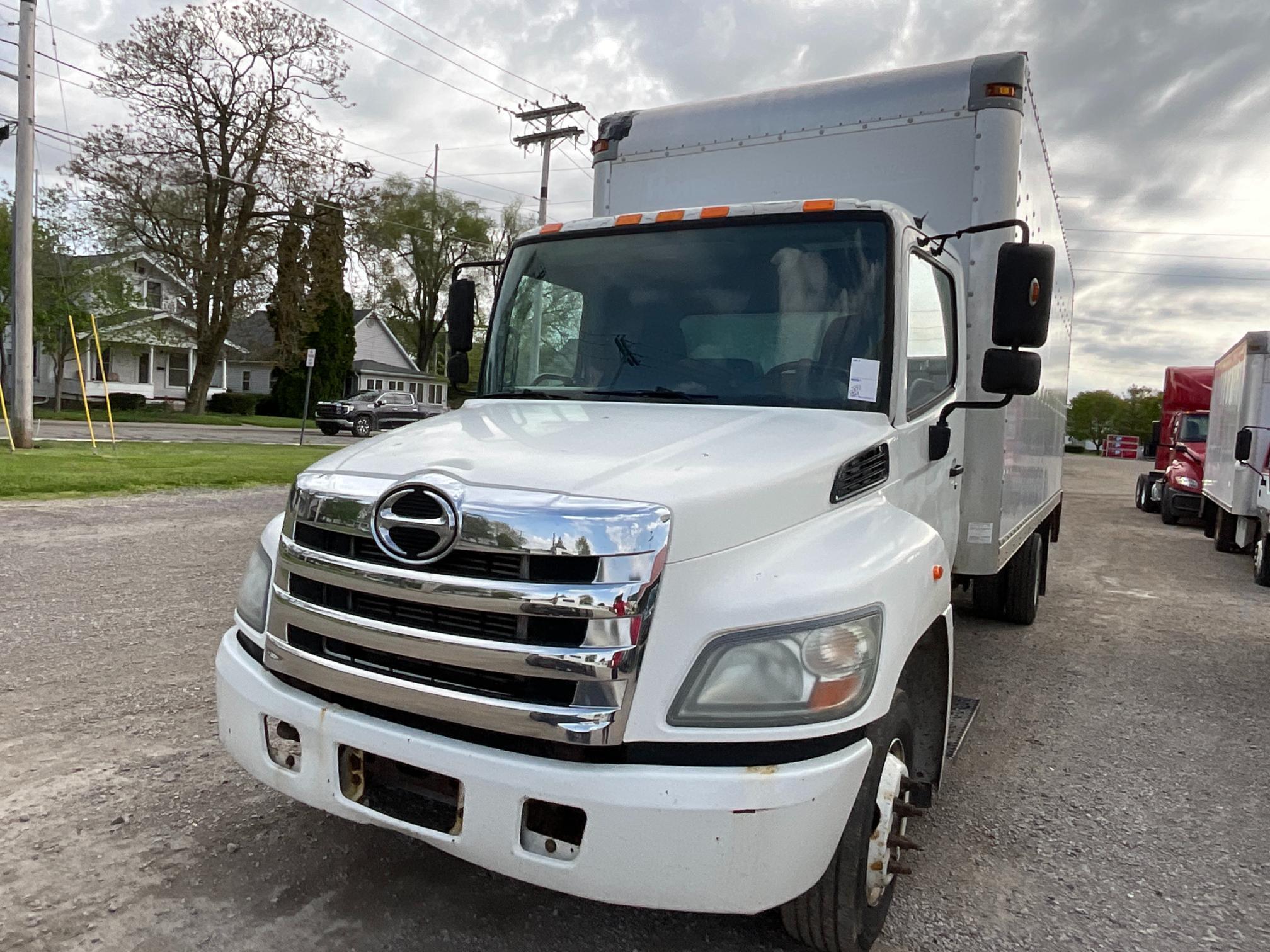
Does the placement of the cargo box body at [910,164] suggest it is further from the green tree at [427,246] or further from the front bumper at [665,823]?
the green tree at [427,246]

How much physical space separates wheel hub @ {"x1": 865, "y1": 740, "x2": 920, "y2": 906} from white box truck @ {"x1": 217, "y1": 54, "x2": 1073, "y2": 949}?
1 cm

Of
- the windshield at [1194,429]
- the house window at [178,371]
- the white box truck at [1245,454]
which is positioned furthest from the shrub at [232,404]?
the white box truck at [1245,454]

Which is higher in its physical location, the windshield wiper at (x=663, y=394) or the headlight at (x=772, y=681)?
the windshield wiper at (x=663, y=394)

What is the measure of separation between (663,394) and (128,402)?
140 feet

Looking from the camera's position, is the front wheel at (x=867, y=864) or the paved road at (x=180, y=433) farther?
the paved road at (x=180, y=433)

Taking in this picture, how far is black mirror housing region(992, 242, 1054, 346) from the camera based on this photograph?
3.07 meters

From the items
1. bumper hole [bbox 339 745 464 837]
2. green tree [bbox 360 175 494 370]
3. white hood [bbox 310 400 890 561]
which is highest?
green tree [bbox 360 175 494 370]

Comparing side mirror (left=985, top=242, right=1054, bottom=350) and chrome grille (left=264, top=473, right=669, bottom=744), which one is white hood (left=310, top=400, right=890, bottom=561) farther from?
side mirror (left=985, top=242, right=1054, bottom=350)

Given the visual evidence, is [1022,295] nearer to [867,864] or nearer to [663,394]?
[663,394]

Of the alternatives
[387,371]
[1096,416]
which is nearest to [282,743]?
[387,371]

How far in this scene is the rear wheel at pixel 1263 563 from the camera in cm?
978

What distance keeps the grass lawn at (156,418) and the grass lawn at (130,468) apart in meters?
11.0

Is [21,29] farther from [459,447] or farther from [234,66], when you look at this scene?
[459,447]

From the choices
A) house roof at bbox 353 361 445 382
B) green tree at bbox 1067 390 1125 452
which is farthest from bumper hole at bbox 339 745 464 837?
green tree at bbox 1067 390 1125 452
